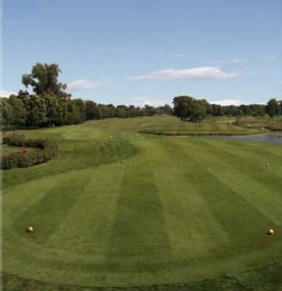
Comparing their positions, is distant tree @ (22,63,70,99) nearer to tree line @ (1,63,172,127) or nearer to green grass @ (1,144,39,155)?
tree line @ (1,63,172,127)

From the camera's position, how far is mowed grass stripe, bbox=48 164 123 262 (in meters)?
17.8

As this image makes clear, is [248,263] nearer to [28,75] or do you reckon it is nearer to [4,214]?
[4,214]

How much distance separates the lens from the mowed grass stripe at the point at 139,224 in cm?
1719

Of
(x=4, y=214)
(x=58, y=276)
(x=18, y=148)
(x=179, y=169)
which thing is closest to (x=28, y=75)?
(x=18, y=148)

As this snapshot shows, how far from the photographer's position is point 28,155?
120 ft

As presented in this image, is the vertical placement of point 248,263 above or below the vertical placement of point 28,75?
below

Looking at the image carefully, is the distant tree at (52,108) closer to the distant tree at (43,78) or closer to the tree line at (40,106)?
the tree line at (40,106)

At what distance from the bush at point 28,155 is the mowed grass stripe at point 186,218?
9352 mm

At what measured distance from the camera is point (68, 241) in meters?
18.3

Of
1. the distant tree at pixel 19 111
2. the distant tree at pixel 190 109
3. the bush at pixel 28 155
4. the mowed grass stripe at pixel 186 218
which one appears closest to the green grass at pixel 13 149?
the bush at pixel 28 155

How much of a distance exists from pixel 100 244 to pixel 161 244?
7.30ft

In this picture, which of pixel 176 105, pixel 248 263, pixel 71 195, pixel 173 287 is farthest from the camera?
pixel 176 105

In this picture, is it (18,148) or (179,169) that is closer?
(179,169)

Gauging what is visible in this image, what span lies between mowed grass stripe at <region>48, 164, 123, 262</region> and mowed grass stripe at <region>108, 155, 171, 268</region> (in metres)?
0.37
